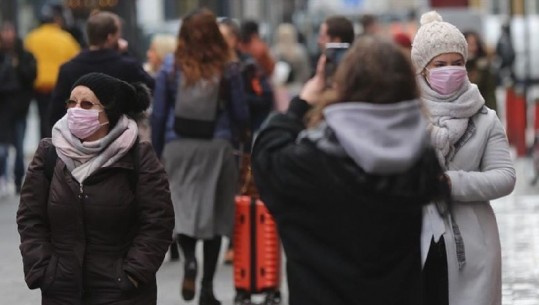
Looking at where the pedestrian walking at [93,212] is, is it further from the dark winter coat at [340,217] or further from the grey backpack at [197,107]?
the grey backpack at [197,107]

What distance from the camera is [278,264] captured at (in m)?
9.66

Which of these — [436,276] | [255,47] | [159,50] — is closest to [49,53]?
[255,47]

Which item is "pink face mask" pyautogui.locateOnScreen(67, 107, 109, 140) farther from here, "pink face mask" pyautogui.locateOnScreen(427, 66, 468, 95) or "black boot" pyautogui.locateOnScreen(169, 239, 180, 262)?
"black boot" pyautogui.locateOnScreen(169, 239, 180, 262)

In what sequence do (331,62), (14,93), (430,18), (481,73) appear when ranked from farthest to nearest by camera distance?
(14,93)
(481,73)
(430,18)
(331,62)

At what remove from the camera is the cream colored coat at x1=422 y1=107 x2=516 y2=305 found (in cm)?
608

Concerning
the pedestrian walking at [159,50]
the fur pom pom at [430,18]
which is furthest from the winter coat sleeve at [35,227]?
the pedestrian walking at [159,50]

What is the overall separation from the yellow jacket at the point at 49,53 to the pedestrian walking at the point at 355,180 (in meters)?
12.5

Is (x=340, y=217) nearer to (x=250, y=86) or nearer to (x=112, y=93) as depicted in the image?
(x=112, y=93)

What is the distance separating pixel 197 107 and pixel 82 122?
354 centimetres

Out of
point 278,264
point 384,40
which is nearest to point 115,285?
point 384,40

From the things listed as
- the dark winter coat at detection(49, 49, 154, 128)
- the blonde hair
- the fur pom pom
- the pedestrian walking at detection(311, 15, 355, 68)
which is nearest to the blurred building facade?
the blonde hair

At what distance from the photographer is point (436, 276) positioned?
6.07 m

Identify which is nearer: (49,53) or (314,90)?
(314,90)

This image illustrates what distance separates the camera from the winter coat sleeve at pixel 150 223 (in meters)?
6.07
